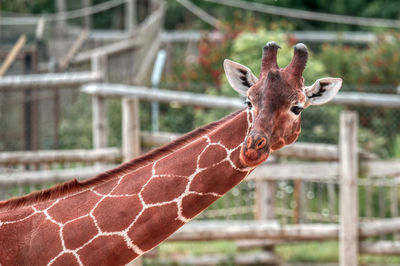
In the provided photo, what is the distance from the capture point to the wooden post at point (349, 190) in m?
5.31

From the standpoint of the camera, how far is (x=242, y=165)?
2.77 meters

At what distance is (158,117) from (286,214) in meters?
2.18

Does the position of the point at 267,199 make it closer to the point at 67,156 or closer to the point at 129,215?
the point at 67,156

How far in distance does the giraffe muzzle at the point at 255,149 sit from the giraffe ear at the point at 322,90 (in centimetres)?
42

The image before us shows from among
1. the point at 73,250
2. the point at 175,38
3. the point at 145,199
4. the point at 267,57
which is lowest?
the point at 73,250

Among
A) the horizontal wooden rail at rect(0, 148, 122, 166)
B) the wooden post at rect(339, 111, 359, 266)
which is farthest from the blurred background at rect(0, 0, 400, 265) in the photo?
the wooden post at rect(339, 111, 359, 266)

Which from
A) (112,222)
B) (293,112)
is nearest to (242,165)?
(293,112)

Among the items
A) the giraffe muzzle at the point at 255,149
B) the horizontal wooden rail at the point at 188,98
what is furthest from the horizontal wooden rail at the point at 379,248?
the giraffe muzzle at the point at 255,149

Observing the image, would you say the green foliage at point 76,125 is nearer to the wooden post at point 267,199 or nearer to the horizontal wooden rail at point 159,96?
the horizontal wooden rail at point 159,96

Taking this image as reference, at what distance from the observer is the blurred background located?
5.69 metres

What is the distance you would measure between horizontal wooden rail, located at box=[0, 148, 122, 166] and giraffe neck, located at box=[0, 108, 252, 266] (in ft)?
8.62

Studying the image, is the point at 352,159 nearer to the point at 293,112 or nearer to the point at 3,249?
the point at 293,112

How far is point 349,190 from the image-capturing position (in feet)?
17.5

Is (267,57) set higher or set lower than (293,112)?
higher
